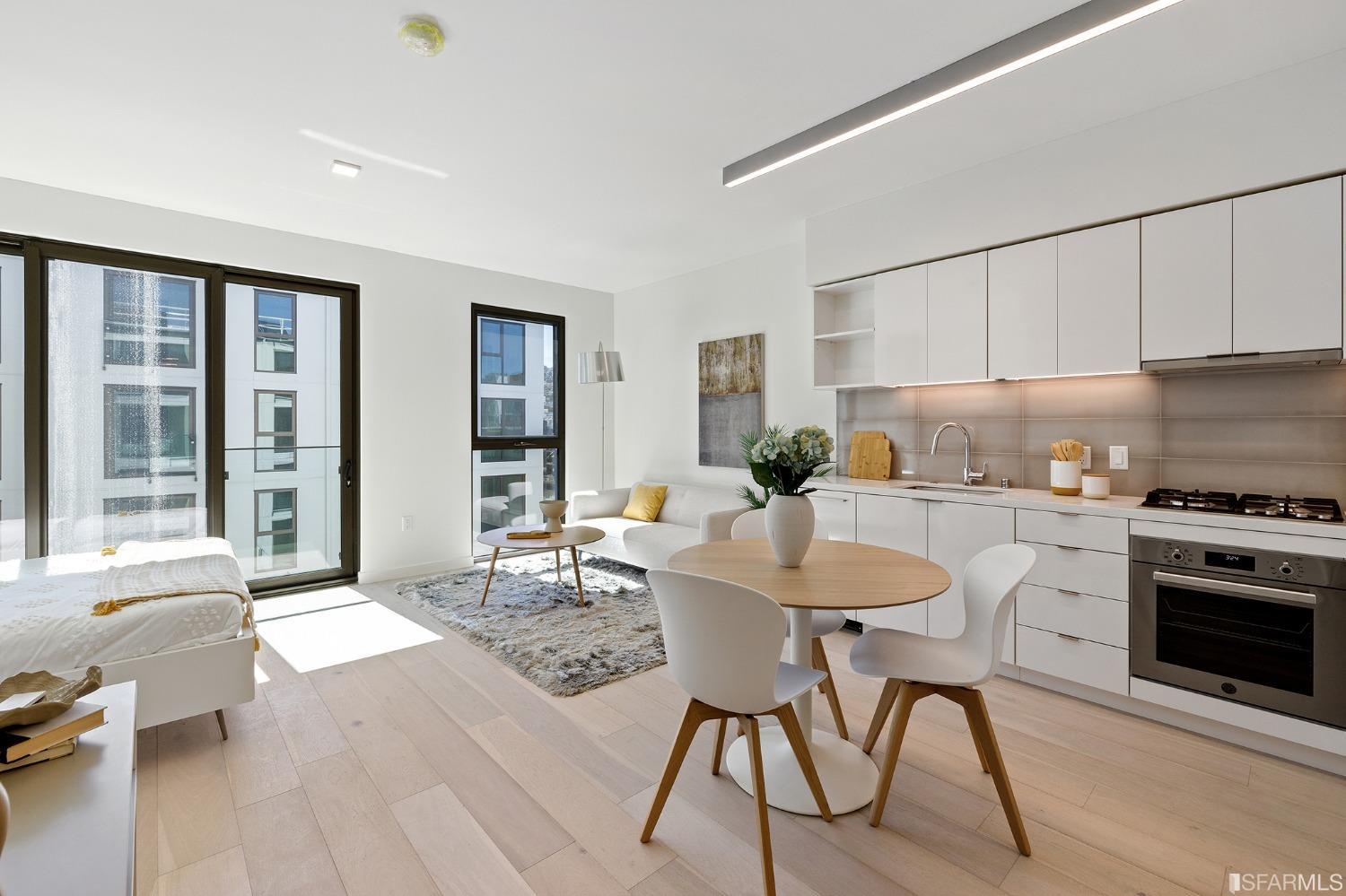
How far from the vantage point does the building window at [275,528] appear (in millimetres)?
4496

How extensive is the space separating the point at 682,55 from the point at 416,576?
442 cm

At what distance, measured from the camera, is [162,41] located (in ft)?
7.34

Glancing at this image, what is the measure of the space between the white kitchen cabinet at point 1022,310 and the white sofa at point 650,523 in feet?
6.41

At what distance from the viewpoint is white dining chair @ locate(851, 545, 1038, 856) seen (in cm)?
183

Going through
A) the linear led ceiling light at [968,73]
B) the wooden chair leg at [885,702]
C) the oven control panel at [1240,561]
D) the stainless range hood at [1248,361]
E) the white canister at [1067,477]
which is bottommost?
the wooden chair leg at [885,702]

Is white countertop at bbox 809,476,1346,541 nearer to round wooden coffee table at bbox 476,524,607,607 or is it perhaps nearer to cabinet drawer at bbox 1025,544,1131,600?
cabinet drawer at bbox 1025,544,1131,600

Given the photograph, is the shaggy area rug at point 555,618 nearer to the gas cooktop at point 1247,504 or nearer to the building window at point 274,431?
the building window at point 274,431

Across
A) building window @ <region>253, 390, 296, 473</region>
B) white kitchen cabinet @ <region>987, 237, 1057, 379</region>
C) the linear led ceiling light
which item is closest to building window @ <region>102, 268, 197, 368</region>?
building window @ <region>253, 390, 296, 473</region>

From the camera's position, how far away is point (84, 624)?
2.24 m

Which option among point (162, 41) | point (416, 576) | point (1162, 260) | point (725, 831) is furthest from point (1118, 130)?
point (416, 576)

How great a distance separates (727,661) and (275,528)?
4.33m

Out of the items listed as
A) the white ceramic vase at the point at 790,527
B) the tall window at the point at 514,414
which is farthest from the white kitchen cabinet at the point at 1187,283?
the tall window at the point at 514,414

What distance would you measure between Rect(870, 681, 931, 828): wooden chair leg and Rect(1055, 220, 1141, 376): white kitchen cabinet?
2.04 meters

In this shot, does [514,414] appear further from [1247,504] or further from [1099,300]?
[1247,504]
